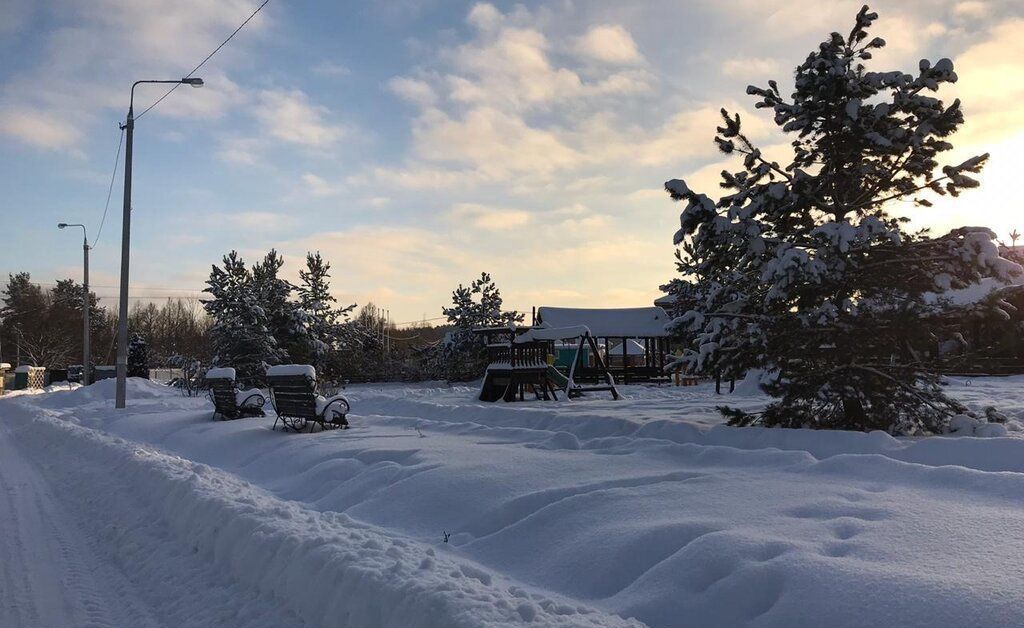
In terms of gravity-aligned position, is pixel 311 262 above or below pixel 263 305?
above

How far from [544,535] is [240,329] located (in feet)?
91.7

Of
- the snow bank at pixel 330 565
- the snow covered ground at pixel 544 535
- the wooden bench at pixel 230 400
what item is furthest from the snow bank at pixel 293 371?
the snow bank at pixel 330 565

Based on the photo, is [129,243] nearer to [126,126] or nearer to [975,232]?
[126,126]

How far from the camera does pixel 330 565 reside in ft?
14.9

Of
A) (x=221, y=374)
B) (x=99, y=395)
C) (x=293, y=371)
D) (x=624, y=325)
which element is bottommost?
(x=99, y=395)

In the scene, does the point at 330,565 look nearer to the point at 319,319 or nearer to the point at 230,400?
the point at 230,400

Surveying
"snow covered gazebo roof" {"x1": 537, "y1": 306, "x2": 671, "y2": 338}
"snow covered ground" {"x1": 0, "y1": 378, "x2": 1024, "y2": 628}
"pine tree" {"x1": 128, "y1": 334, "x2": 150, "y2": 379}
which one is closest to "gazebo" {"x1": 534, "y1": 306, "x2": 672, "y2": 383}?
"snow covered gazebo roof" {"x1": 537, "y1": 306, "x2": 671, "y2": 338}

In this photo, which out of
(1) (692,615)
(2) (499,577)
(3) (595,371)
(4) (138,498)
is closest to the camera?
(1) (692,615)

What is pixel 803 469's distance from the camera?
21.5 feet

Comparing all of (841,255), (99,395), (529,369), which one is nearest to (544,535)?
(841,255)

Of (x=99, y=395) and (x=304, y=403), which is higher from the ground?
(x=304, y=403)

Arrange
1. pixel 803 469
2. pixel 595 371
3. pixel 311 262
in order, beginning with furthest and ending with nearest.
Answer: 1. pixel 311 262
2. pixel 595 371
3. pixel 803 469

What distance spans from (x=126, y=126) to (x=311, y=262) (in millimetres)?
17236

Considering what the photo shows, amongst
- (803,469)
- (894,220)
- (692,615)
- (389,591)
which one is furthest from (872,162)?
(389,591)
